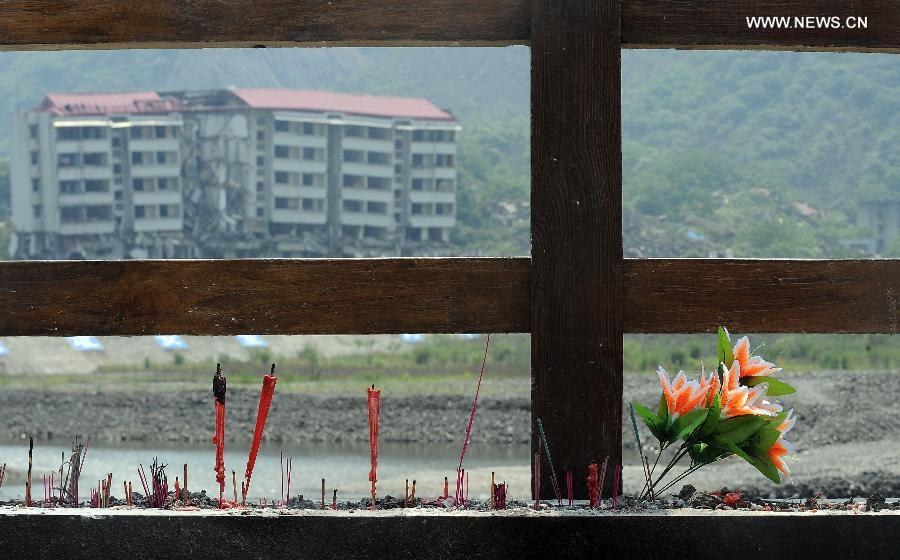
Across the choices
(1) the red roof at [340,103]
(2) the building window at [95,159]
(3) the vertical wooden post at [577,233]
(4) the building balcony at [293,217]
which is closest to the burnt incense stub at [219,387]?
(3) the vertical wooden post at [577,233]

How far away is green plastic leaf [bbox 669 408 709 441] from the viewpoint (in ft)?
6.91

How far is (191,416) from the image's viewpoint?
32062 mm

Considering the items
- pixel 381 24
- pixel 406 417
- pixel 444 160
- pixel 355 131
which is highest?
pixel 355 131

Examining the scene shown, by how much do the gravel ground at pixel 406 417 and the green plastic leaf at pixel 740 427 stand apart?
20.3 m

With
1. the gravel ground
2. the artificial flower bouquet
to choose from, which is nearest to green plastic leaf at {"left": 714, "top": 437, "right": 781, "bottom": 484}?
the artificial flower bouquet

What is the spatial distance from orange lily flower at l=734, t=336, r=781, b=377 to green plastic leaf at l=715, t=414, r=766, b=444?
134mm

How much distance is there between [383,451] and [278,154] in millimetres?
24037

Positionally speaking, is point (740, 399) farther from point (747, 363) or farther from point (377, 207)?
point (377, 207)

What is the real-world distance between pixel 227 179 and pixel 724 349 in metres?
46.7

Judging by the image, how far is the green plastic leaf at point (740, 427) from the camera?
2.10 meters

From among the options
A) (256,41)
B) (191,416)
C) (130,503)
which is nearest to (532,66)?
(256,41)

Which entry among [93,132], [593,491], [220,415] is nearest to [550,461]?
[593,491]

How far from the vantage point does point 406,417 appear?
101 ft

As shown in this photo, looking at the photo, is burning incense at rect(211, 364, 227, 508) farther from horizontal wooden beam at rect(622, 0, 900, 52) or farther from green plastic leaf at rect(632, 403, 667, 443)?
horizontal wooden beam at rect(622, 0, 900, 52)
